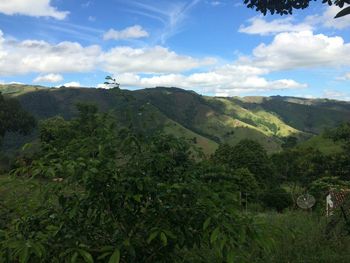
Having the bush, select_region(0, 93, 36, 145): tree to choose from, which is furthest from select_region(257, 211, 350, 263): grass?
select_region(0, 93, 36, 145): tree

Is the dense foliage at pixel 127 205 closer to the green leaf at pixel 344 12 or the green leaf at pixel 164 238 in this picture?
the green leaf at pixel 164 238

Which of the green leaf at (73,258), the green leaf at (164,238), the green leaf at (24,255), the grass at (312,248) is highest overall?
the green leaf at (164,238)

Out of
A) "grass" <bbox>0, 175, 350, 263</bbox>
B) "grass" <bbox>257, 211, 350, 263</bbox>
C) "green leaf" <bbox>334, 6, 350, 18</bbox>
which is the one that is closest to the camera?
"grass" <bbox>0, 175, 350, 263</bbox>

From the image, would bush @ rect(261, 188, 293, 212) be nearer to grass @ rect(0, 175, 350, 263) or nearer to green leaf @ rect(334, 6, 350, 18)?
grass @ rect(0, 175, 350, 263)

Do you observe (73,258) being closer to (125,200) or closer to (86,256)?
(86,256)

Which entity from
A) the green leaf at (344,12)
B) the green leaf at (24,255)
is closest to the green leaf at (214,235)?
the green leaf at (24,255)

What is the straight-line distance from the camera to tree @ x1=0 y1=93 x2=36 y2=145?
66.2 m

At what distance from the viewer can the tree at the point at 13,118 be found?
6625 cm

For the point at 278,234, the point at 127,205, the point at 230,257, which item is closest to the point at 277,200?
the point at 278,234

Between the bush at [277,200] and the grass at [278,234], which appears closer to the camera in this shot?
the grass at [278,234]

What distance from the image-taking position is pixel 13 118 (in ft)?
→ 221

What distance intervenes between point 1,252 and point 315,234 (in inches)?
279

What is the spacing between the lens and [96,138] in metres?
3.50

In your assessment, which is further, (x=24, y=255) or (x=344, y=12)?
(x=344, y=12)
